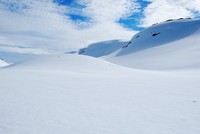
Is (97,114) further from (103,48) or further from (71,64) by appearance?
Answer: (103,48)

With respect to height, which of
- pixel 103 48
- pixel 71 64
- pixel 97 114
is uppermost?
pixel 103 48

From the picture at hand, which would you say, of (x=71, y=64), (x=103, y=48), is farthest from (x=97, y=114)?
(x=103, y=48)

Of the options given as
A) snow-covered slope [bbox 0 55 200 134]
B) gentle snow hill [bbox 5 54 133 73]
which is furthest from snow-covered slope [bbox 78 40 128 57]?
snow-covered slope [bbox 0 55 200 134]

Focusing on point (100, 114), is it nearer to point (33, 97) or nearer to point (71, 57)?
point (33, 97)

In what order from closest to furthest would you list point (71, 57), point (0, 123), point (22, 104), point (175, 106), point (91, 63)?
1. point (0, 123)
2. point (22, 104)
3. point (175, 106)
4. point (91, 63)
5. point (71, 57)

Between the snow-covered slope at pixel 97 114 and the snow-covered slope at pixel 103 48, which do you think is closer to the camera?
the snow-covered slope at pixel 97 114

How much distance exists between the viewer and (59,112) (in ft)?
19.7

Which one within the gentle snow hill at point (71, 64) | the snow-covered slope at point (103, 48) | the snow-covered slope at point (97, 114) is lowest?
the snow-covered slope at point (97, 114)

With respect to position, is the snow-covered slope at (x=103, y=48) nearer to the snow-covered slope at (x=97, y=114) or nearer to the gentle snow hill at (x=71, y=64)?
the gentle snow hill at (x=71, y=64)

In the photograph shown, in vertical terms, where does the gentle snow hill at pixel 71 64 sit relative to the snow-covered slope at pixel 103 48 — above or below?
below

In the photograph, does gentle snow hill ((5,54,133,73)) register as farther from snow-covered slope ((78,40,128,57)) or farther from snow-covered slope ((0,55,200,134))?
snow-covered slope ((78,40,128,57))

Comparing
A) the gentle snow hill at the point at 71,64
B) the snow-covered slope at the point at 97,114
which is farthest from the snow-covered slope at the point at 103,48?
the snow-covered slope at the point at 97,114

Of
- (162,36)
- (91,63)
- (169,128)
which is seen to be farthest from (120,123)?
(162,36)

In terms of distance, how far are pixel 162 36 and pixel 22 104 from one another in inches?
3072
